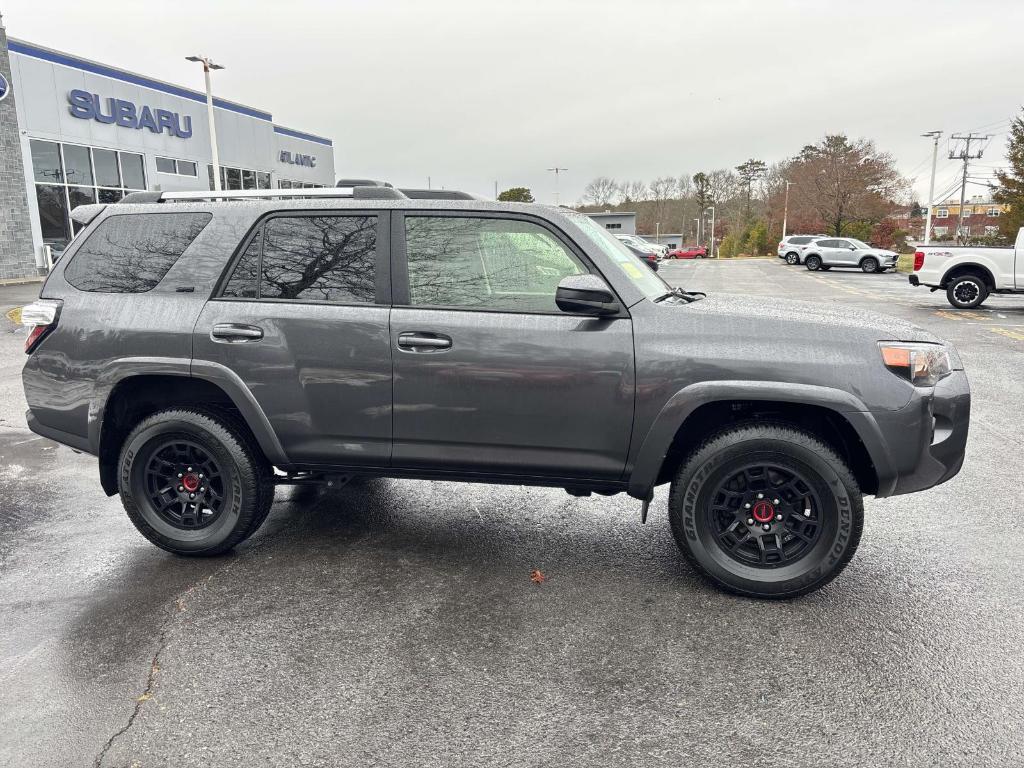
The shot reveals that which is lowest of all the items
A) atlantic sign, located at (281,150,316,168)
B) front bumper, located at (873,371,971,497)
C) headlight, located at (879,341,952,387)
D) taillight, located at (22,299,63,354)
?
front bumper, located at (873,371,971,497)

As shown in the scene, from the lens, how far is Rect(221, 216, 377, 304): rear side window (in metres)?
3.66

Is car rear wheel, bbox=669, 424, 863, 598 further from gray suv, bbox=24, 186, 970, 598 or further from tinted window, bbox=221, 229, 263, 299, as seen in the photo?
tinted window, bbox=221, 229, 263, 299

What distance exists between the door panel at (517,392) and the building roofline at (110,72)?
26400 mm

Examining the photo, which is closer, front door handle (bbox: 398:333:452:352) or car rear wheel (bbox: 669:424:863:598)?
car rear wheel (bbox: 669:424:863:598)

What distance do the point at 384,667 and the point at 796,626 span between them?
1778 millimetres

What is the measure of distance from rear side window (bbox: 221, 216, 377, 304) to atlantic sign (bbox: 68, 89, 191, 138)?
26445mm

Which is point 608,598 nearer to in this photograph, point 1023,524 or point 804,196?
point 1023,524

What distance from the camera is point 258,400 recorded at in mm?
3660

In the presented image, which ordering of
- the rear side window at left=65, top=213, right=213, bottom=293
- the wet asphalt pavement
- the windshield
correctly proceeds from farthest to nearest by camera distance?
the rear side window at left=65, top=213, right=213, bottom=293, the windshield, the wet asphalt pavement

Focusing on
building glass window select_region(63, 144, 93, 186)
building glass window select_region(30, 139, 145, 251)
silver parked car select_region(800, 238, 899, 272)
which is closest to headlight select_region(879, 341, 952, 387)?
building glass window select_region(30, 139, 145, 251)

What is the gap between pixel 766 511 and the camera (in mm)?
3410

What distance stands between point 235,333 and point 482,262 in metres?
1.29

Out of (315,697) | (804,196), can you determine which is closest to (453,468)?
A: (315,697)

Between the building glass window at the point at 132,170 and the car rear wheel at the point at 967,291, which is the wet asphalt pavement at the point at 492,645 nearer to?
the car rear wheel at the point at 967,291
